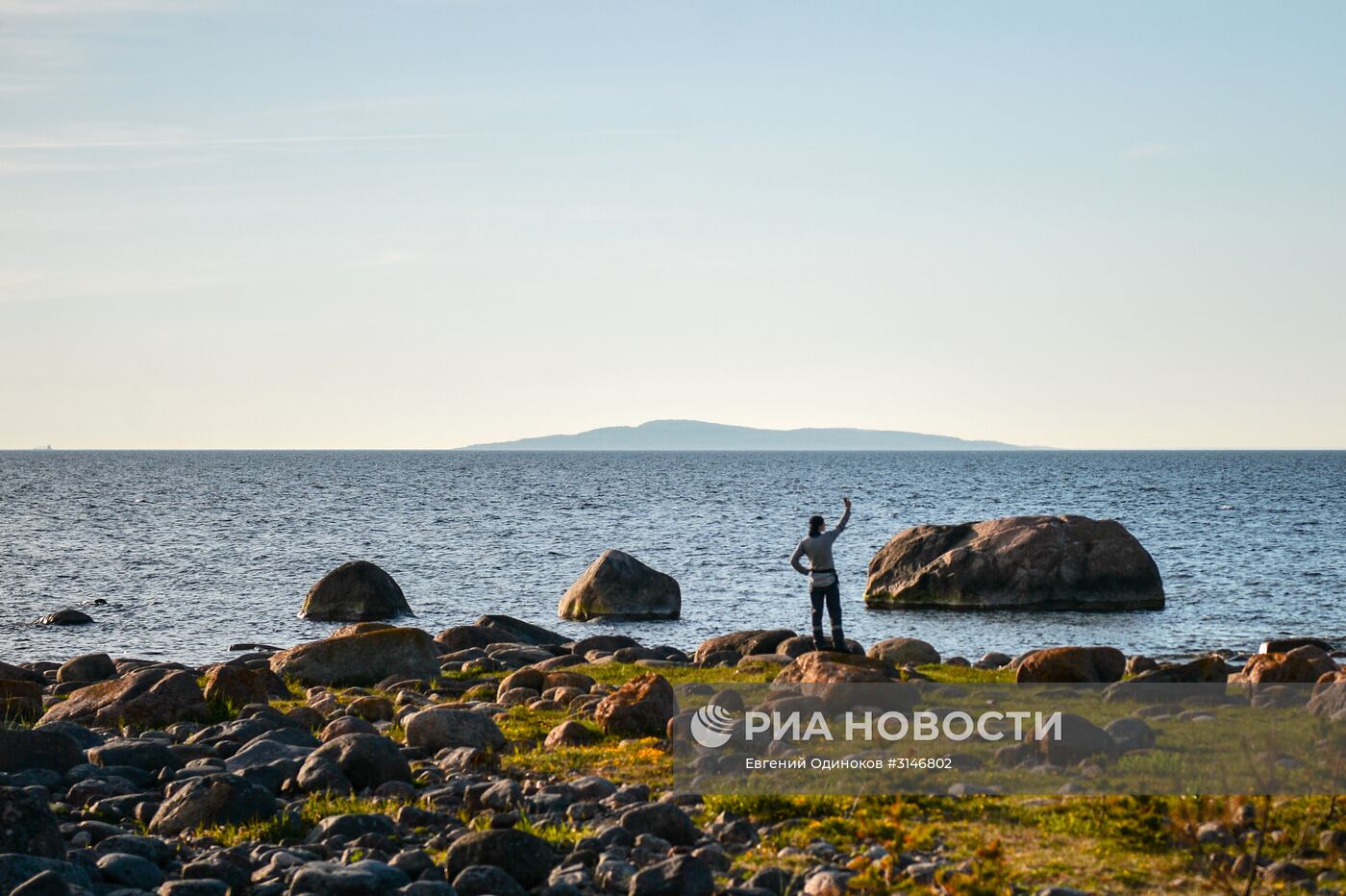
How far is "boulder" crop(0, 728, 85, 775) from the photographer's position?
12.1 m

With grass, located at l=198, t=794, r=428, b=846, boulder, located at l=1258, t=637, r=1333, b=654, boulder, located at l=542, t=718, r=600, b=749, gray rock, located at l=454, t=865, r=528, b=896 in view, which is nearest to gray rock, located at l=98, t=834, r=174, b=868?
grass, located at l=198, t=794, r=428, b=846

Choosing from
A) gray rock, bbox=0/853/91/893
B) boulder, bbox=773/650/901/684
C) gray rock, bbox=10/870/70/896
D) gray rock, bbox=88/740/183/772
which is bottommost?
gray rock, bbox=88/740/183/772

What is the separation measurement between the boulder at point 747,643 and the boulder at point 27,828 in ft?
47.8

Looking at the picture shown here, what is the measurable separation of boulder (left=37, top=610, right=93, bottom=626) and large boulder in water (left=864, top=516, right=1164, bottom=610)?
2279cm

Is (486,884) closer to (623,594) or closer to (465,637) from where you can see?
(465,637)

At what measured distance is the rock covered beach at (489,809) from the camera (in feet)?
26.9

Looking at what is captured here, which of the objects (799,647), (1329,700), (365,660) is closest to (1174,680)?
(1329,700)

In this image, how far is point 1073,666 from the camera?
639 inches

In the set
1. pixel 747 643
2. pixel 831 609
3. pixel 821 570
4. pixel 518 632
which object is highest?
pixel 821 570

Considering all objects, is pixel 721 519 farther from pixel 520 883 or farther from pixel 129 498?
pixel 520 883

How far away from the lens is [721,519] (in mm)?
73375

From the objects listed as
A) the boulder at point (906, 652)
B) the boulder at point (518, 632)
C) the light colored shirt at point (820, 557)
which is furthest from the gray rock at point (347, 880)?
the boulder at point (518, 632)

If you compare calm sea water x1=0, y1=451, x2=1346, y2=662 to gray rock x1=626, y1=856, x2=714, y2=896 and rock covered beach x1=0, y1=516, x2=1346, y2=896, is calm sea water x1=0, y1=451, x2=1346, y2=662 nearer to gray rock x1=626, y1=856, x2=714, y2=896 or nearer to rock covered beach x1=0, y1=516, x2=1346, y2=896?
rock covered beach x1=0, y1=516, x2=1346, y2=896

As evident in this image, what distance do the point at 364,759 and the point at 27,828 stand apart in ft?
10.7
